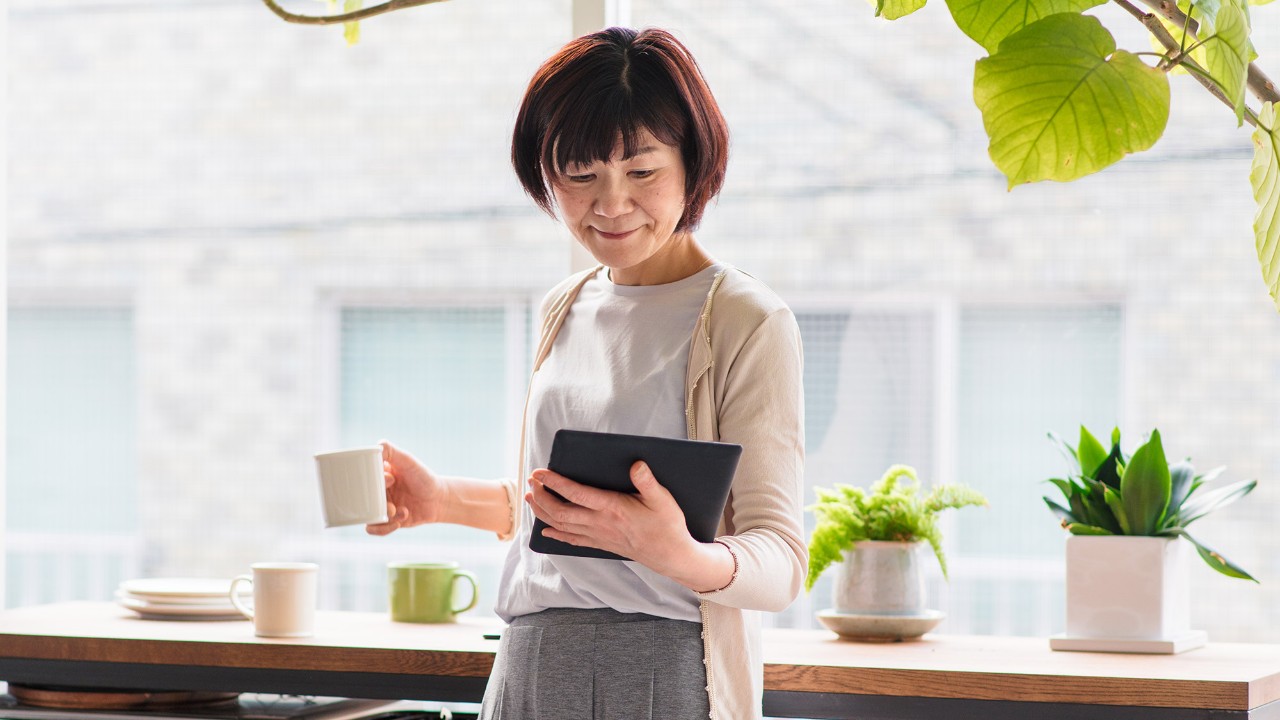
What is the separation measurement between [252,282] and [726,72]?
909 mm

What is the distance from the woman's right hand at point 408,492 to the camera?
5.22ft

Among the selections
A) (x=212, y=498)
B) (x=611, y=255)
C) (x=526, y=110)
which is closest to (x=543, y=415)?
(x=611, y=255)

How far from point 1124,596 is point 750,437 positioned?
2.40 ft

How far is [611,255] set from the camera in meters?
1.24

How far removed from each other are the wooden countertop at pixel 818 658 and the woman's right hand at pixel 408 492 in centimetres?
15

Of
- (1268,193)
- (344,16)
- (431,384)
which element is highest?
(344,16)

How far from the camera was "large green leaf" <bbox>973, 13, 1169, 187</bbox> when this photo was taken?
0.38 m

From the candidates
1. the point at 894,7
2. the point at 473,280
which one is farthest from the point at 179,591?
the point at 894,7

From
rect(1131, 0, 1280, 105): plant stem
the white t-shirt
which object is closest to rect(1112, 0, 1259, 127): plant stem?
rect(1131, 0, 1280, 105): plant stem

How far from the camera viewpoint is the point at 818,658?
5.11 feet

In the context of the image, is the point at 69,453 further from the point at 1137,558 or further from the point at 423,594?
the point at 1137,558

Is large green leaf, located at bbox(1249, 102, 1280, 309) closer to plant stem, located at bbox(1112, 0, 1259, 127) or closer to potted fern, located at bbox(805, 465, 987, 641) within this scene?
plant stem, located at bbox(1112, 0, 1259, 127)

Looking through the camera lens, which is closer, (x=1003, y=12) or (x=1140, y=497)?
(x=1003, y=12)

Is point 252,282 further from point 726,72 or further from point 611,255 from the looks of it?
point 611,255
